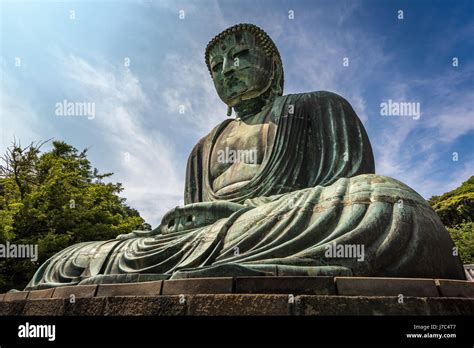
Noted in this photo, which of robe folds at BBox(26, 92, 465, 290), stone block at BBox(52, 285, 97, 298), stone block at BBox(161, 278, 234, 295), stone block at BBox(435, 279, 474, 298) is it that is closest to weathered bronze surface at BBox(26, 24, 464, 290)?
robe folds at BBox(26, 92, 465, 290)

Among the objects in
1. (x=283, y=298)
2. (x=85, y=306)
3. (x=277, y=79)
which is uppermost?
(x=277, y=79)

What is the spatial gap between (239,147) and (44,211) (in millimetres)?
9016

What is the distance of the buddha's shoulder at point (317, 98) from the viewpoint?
6.55 meters

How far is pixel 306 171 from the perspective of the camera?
6148mm

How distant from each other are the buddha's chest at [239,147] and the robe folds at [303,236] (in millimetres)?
373

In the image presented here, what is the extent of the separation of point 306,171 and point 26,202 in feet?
32.7

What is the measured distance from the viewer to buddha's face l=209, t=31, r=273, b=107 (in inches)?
290

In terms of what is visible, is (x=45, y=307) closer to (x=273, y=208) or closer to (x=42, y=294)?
(x=42, y=294)

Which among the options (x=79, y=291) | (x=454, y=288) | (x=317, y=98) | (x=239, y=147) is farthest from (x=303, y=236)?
(x=317, y=98)

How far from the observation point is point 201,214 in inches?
200

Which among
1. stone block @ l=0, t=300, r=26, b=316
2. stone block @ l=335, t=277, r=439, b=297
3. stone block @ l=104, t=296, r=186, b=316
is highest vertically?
stone block @ l=335, t=277, r=439, b=297

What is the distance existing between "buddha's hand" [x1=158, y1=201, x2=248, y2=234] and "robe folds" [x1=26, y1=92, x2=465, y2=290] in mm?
36

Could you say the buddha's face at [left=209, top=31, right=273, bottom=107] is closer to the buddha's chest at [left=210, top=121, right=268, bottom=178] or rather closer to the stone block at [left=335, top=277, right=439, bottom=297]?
the buddha's chest at [left=210, top=121, right=268, bottom=178]
